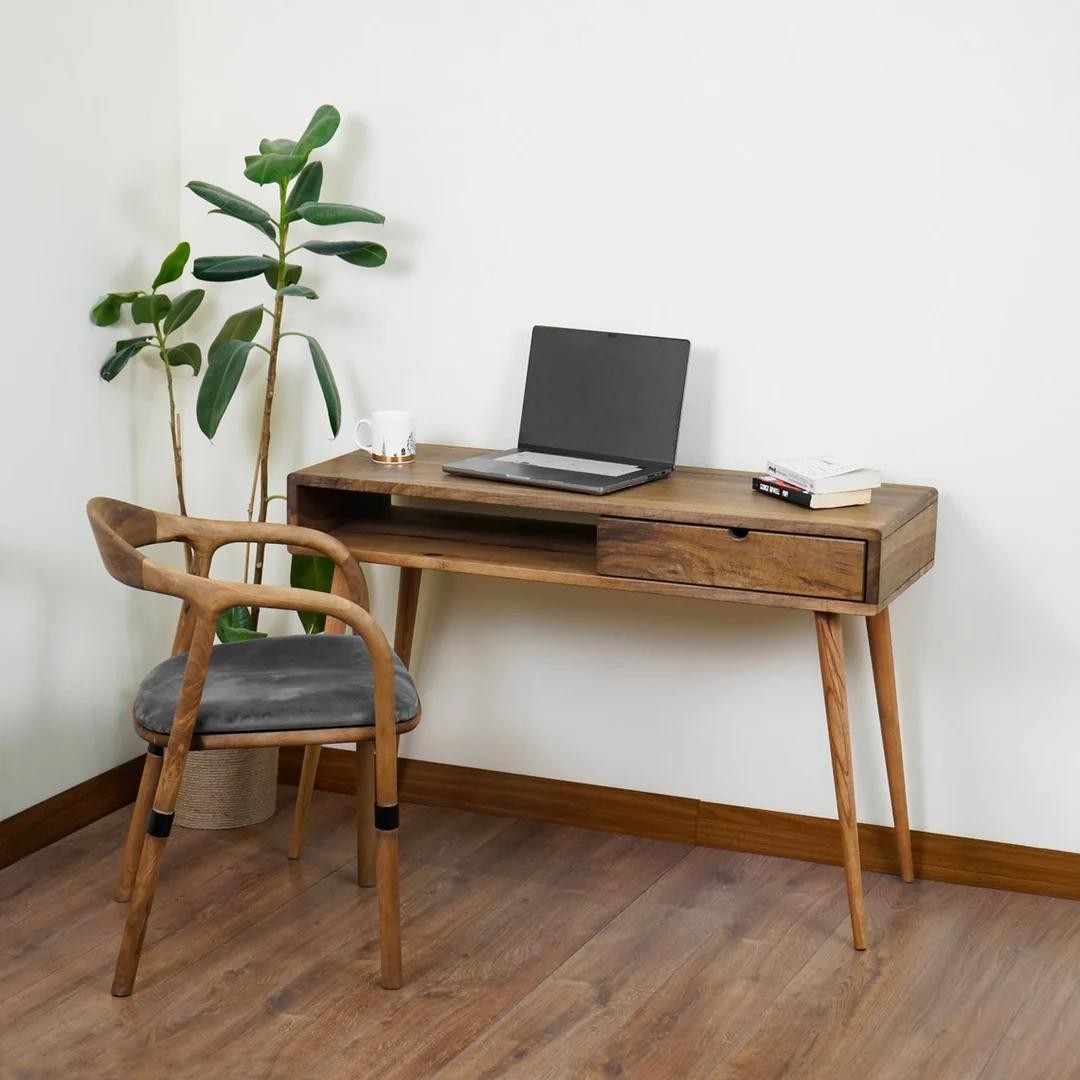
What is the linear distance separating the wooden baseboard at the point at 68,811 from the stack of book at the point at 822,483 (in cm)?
150

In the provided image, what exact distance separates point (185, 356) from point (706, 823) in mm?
1402

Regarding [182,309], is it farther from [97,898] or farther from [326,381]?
[97,898]

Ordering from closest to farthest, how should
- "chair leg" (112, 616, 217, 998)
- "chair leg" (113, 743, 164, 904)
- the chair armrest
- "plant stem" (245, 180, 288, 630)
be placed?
1. "chair leg" (112, 616, 217, 998)
2. "chair leg" (113, 743, 164, 904)
3. the chair armrest
4. "plant stem" (245, 180, 288, 630)

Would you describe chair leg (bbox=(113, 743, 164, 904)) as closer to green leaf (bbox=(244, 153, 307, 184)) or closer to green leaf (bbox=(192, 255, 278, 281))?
green leaf (bbox=(192, 255, 278, 281))

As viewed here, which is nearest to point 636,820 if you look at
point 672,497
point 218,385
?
point 672,497

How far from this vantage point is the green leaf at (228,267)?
283cm

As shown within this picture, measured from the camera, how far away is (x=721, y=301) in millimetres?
2816

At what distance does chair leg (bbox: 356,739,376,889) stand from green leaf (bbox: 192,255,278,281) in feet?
3.13

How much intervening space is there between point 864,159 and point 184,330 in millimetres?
1471

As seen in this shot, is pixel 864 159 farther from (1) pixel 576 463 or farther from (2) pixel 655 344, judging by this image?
(1) pixel 576 463

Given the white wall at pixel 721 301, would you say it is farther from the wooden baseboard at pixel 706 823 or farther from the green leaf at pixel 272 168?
the green leaf at pixel 272 168

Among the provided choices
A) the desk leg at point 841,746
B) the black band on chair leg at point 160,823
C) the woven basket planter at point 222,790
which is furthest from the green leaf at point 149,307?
the desk leg at point 841,746

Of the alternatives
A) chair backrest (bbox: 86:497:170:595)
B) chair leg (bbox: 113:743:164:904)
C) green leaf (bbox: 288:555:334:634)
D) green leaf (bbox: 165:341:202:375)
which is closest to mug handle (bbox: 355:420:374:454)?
green leaf (bbox: 288:555:334:634)

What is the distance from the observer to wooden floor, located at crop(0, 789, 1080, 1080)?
2209 millimetres
